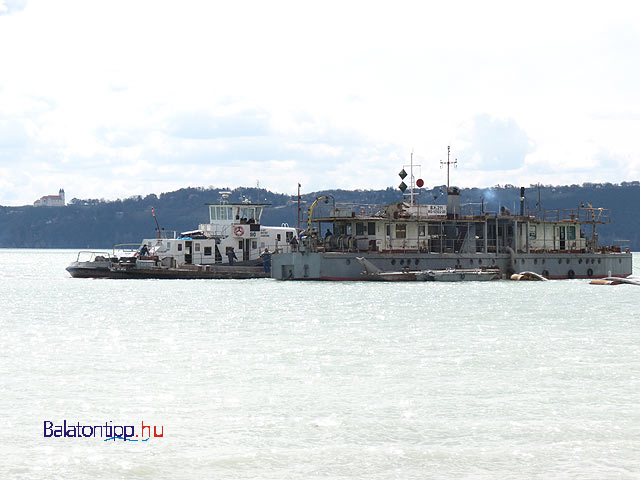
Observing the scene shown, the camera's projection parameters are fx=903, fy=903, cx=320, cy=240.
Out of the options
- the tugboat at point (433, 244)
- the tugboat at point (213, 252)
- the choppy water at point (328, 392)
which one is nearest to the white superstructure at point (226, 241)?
the tugboat at point (213, 252)

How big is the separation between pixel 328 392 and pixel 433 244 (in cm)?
4867

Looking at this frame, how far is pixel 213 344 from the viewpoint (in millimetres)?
33938

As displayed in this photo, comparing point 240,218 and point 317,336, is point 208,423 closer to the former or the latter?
point 317,336

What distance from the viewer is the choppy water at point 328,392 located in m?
16.8

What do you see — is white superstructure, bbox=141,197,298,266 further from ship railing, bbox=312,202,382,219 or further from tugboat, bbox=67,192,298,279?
ship railing, bbox=312,202,382,219

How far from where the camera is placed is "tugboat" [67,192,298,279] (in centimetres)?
7356

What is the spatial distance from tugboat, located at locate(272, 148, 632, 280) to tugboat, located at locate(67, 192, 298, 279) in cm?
505

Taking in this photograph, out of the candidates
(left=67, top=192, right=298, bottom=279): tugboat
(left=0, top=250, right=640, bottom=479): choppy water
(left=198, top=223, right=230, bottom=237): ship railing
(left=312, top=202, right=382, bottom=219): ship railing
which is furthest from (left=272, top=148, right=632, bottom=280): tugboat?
(left=0, top=250, right=640, bottom=479): choppy water

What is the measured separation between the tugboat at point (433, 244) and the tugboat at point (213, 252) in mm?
5047

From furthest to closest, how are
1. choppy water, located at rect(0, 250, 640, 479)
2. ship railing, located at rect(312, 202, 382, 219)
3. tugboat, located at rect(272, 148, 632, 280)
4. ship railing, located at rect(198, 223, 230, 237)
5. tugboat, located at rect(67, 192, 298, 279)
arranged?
ship railing, located at rect(198, 223, 230, 237), tugboat, located at rect(67, 192, 298, 279), ship railing, located at rect(312, 202, 382, 219), tugboat, located at rect(272, 148, 632, 280), choppy water, located at rect(0, 250, 640, 479)

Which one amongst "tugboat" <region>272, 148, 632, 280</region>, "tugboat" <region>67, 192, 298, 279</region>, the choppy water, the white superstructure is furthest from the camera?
the white superstructure

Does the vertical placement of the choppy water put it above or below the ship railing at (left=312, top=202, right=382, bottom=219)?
below

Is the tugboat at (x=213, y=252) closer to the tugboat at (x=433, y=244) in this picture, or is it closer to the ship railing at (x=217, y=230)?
the ship railing at (x=217, y=230)

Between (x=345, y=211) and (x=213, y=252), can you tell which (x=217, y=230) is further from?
(x=345, y=211)
